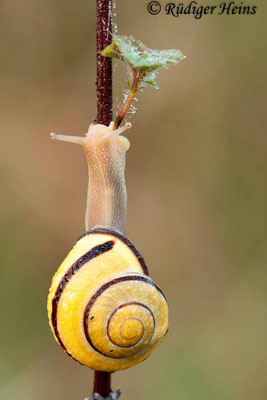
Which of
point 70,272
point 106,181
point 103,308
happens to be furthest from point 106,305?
point 106,181

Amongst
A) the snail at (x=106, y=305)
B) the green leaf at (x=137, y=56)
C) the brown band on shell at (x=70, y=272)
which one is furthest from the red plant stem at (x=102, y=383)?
the green leaf at (x=137, y=56)

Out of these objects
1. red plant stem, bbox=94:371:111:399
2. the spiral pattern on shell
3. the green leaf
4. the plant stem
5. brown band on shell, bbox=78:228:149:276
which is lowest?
red plant stem, bbox=94:371:111:399

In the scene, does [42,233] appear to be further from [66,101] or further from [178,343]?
[178,343]

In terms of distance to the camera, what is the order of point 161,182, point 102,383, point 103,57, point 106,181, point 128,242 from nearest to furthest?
point 103,57 → point 102,383 → point 128,242 → point 106,181 → point 161,182

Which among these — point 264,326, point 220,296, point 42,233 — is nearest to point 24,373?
point 42,233

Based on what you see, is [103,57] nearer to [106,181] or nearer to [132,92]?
[132,92]

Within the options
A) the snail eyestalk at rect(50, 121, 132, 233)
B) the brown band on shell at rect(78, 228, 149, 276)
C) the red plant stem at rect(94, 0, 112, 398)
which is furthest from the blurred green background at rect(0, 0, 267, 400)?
the red plant stem at rect(94, 0, 112, 398)

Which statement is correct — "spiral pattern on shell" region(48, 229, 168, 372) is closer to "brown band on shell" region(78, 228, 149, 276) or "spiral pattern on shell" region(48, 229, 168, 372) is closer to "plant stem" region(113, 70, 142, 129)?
"brown band on shell" region(78, 228, 149, 276)
